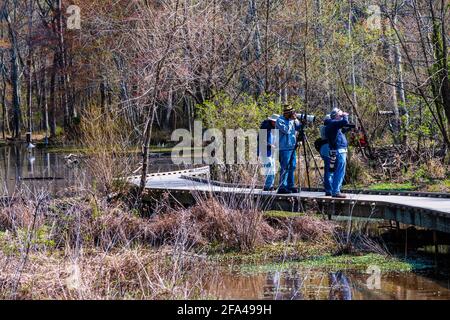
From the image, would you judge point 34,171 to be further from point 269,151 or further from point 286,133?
point 286,133

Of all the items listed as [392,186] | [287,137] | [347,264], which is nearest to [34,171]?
[392,186]

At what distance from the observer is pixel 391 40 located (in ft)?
87.0

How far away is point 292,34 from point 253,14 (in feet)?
6.35

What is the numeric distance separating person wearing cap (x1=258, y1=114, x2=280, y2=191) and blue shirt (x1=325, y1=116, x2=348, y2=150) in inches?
49.1

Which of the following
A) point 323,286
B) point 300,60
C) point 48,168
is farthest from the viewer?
point 48,168

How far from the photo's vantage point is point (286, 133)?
17922mm

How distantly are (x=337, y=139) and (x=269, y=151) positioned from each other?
1812 millimetres

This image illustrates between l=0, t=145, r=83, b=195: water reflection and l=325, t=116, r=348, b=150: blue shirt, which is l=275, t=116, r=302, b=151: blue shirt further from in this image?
l=0, t=145, r=83, b=195: water reflection

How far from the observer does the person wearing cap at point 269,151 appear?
1819cm

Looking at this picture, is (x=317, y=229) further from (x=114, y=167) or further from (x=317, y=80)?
(x=317, y=80)

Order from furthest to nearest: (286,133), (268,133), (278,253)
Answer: (268,133) < (286,133) < (278,253)

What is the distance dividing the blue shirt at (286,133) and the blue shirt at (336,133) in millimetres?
943

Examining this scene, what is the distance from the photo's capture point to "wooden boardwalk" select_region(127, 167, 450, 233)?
50.0ft
